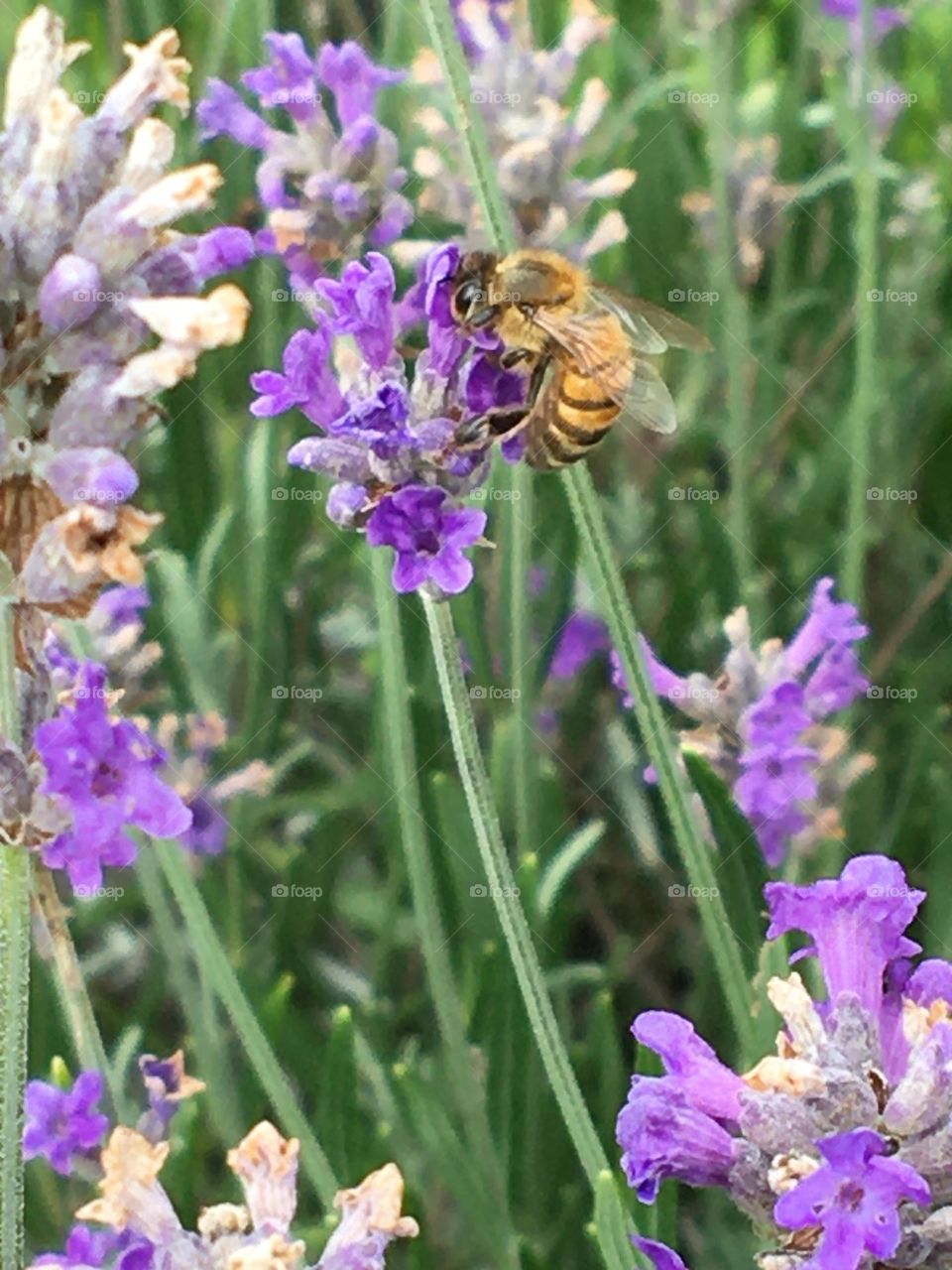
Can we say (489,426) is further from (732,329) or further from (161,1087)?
(732,329)

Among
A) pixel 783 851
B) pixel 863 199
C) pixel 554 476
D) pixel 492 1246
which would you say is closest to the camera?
pixel 492 1246

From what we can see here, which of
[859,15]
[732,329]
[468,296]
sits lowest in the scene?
[732,329]

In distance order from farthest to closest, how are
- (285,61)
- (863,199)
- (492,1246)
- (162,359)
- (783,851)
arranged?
(863,199) < (783,851) < (285,61) < (492,1246) < (162,359)

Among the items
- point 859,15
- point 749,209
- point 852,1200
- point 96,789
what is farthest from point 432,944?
point 859,15

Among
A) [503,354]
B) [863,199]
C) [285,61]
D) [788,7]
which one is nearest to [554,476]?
[863,199]

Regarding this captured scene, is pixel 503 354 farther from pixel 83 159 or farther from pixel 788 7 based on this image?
pixel 788 7

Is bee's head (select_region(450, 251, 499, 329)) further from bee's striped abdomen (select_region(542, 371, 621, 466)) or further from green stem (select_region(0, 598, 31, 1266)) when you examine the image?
green stem (select_region(0, 598, 31, 1266))

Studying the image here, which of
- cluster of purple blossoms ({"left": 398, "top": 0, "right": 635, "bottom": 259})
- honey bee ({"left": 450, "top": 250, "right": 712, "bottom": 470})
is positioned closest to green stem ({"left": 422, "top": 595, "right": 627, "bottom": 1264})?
honey bee ({"left": 450, "top": 250, "right": 712, "bottom": 470})
